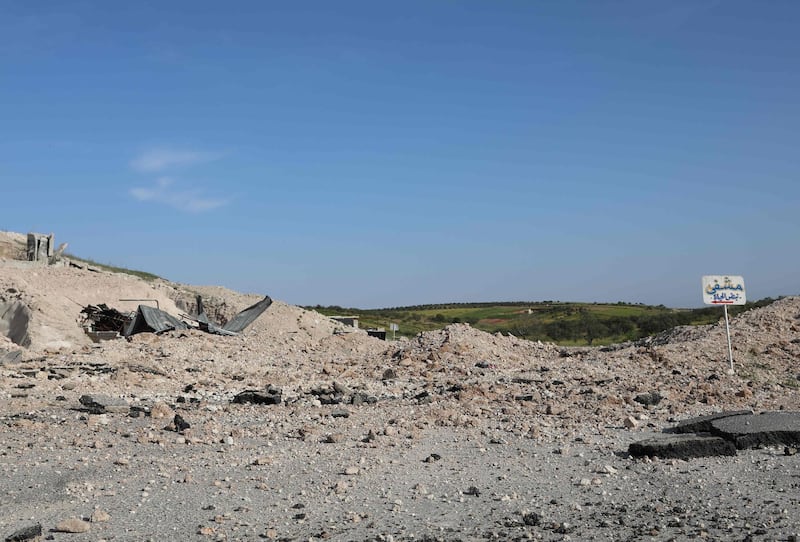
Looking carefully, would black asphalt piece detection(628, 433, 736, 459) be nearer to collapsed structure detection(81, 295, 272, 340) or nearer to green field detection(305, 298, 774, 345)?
collapsed structure detection(81, 295, 272, 340)

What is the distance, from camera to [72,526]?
6.37 m

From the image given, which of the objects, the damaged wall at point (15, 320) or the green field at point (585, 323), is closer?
the damaged wall at point (15, 320)

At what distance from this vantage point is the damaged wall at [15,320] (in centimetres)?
2194

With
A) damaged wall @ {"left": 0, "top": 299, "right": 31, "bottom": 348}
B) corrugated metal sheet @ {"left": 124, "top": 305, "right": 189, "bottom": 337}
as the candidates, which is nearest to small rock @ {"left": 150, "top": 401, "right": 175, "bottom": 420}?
damaged wall @ {"left": 0, "top": 299, "right": 31, "bottom": 348}

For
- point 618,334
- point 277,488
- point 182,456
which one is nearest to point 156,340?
point 182,456

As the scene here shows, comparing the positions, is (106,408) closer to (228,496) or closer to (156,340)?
(228,496)

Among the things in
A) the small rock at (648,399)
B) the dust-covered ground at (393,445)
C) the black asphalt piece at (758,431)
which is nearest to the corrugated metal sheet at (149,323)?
the dust-covered ground at (393,445)

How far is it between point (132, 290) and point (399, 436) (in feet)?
72.1

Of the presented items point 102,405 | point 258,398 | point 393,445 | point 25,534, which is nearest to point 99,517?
point 25,534

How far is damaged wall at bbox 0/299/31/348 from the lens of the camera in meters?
21.9

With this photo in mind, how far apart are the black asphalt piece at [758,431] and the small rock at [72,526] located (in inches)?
291

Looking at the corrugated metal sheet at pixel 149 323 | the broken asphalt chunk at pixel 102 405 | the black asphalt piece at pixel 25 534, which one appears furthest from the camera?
the corrugated metal sheet at pixel 149 323

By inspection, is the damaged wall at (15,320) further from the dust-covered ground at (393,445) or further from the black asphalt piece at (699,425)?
the black asphalt piece at (699,425)

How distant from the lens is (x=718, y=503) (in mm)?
6934
